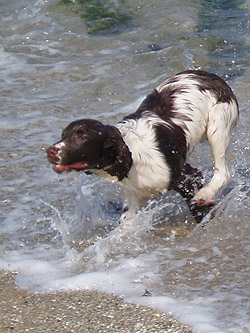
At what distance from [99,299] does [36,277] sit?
23.7 inches

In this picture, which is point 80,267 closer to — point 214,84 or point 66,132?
point 66,132

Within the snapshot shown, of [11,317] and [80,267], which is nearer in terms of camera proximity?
[11,317]

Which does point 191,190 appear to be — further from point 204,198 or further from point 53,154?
point 53,154

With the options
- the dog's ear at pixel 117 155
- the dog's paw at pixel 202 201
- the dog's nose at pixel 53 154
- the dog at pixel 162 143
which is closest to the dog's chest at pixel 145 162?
the dog at pixel 162 143

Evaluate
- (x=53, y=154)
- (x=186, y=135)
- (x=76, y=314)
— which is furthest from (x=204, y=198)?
A: (x=76, y=314)

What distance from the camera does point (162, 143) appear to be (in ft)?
18.0

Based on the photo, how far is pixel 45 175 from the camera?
6930mm

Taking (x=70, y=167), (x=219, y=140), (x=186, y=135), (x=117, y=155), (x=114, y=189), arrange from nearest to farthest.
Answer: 1. (x=70, y=167)
2. (x=117, y=155)
3. (x=186, y=135)
4. (x=219, y=140)
5. (x=114, y=189)

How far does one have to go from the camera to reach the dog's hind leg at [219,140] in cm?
590

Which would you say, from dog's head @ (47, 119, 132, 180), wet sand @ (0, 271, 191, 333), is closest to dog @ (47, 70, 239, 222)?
dog's head @ (47, 119, 132, 180)

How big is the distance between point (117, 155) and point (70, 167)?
366 mm

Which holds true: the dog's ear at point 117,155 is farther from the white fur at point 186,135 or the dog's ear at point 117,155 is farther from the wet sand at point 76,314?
the wet sand at point 76,314

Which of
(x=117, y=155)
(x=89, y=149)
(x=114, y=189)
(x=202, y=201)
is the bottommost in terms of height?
(x=114, y=189)

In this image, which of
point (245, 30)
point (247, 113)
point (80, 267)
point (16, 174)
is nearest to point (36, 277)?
point (80, 267)
